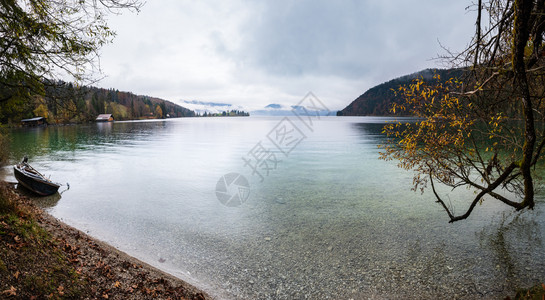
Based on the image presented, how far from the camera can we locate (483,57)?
6.18 metres

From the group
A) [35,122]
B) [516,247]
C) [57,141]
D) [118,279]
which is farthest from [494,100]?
[35,122]

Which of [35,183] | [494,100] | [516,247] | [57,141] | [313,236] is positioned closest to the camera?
[494,100]

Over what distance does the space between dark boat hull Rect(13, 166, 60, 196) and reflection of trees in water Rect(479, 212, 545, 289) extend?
92.9 feet

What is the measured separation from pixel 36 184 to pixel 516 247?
3068cm

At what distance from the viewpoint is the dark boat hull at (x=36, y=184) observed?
1959 cm

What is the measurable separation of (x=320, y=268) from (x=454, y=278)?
16.6ft

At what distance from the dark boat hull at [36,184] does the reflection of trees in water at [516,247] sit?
28320 mm

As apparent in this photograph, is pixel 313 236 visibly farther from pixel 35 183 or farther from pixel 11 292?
pixel 35 183

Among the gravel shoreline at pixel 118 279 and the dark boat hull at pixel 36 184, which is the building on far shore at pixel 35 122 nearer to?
the dark boat hull at pixel 36 184

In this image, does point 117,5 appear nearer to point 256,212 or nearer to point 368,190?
point 256,212

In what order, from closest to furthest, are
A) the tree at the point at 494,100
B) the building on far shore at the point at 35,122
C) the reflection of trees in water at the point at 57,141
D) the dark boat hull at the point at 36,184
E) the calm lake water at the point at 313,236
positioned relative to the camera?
the tree at the point at 494,100
the calm lake water at the point at 313,236
the dark boat hull at the point at 36,184
the reflection of trees in water at the point at 57,141
the building on far shore at the point at 35,122

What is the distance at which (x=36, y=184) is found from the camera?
19875mm

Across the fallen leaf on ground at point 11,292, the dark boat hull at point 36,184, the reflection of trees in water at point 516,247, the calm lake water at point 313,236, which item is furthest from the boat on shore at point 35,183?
the reflection of trees in water at point 516,247

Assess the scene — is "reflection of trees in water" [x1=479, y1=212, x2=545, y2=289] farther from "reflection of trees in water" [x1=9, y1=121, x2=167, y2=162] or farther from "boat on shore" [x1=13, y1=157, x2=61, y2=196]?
"reflection of trees in water" [x1=9, y1=121, x2=167, y2=162]
